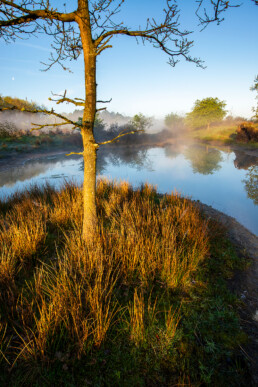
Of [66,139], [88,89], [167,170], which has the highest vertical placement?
[88,89]

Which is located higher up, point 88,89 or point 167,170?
point 88,89

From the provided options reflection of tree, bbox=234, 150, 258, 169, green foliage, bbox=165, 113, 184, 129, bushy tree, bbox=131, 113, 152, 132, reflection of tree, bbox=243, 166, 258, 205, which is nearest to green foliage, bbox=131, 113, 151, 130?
bushy tree, bbox=131, 113, 152, 132

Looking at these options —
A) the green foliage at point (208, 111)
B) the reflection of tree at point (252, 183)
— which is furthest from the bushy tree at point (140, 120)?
the reflection of tree at point (252, 183)

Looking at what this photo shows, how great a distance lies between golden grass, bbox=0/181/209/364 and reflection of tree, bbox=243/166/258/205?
6.56 m

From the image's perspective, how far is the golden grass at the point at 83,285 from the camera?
174cm

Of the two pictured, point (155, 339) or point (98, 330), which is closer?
point (98, 330)

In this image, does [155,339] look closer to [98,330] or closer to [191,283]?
[98,330]

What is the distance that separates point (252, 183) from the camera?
10.6m

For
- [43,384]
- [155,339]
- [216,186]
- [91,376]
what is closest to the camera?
[43,384]

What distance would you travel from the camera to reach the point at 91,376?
1597 mm

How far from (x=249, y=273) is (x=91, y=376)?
322cm

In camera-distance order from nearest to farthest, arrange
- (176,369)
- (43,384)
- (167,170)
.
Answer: (43,384) → (176,369) → (167,170)

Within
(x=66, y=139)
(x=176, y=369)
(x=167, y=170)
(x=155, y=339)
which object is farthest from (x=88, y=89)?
(x=66, y=139)

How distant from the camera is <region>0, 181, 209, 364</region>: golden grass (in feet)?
5.70
